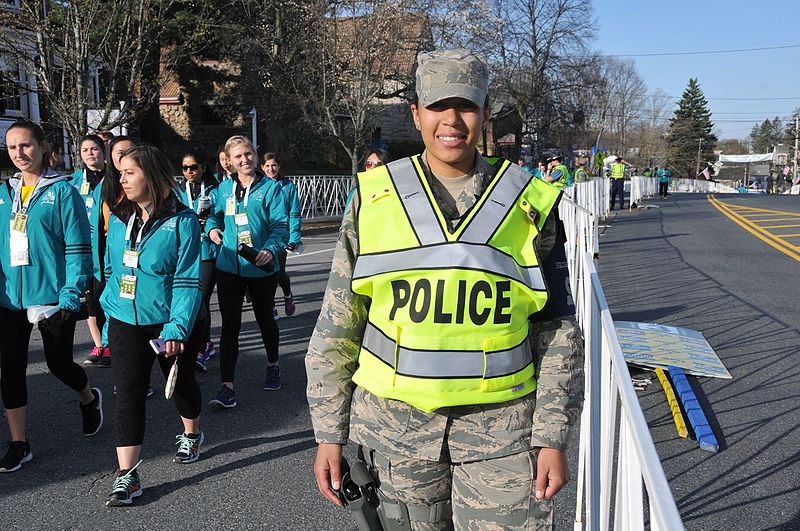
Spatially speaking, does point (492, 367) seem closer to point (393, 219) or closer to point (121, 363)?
point (393, 219)

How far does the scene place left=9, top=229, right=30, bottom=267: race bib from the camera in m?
4.14

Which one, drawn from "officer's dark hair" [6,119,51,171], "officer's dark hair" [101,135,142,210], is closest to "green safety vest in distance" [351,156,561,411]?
"officer's dark hair" [101,135,142,210]

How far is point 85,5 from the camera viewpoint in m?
15.4

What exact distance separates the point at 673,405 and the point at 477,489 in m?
3.28

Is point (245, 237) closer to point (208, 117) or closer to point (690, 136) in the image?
point (208, 117)

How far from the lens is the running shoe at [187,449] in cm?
422

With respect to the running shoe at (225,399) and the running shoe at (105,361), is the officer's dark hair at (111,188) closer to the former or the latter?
the running shoe at (225,399)

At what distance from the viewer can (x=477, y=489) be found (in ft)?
6.58

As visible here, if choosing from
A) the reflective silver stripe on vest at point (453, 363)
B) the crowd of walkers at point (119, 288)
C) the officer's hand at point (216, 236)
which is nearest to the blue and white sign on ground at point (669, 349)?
the crowd of walkers at point (119, 288)

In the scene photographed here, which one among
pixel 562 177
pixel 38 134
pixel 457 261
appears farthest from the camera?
pixel 562 177

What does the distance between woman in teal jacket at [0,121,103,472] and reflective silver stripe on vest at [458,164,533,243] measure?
118 inches

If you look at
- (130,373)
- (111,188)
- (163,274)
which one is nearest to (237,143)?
(111,188)

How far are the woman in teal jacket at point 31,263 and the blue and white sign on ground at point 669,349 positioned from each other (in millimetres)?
4008

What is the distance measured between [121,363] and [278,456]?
1164 millimetres
